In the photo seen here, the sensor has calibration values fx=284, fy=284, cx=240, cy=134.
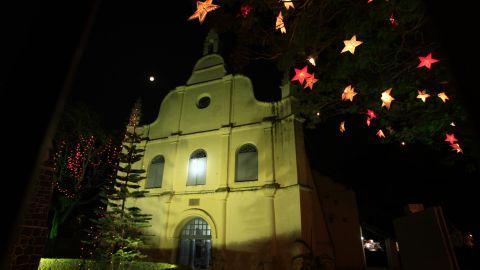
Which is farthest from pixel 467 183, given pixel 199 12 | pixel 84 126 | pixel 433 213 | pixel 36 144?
pixel 84 126

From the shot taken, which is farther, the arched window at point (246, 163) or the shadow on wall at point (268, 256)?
the arched window at point (246, 163)

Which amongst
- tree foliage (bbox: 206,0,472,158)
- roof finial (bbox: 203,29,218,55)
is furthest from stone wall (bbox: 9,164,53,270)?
roof finial (bbox: 203,29,218,55)

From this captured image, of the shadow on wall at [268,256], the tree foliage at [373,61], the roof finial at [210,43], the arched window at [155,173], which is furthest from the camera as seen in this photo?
the roof finial at [210,43]

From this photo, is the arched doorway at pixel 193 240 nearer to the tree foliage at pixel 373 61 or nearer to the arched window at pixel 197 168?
the arched window at pixel 197 168

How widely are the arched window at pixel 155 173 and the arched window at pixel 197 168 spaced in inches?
77.2

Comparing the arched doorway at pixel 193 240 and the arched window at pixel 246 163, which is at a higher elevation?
the arched window at pixel 246 163

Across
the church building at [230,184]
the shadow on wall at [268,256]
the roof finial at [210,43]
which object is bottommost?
the shadow on wall at [268,256]

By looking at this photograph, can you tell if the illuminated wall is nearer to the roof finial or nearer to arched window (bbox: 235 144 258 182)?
arched window (bbox: 235 144 258 182)

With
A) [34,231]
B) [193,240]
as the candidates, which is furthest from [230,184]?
[34,231]

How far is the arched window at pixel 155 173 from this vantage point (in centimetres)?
1636

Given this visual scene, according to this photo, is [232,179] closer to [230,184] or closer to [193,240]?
[230,184]

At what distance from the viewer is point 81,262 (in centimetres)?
1187

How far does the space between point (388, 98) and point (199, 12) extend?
4.60 metres

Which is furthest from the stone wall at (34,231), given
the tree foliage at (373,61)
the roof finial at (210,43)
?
the roof finial at (210,43)
